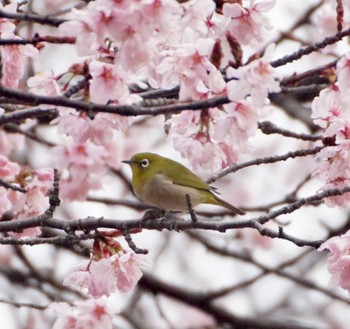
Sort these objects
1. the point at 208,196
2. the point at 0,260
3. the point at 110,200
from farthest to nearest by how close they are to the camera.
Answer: the point at 0,260
the point at 110,200
the point at 208,196

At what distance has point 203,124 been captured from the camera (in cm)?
314

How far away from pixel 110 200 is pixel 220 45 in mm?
3224

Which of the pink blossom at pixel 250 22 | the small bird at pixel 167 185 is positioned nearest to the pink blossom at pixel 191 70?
the pink blossom at pixel 250 22

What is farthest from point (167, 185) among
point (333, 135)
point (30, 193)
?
point (333, 135)

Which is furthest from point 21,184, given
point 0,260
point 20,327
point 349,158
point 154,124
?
point 154,124

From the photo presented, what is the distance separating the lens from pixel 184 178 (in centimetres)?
500

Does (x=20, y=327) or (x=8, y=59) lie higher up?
(x=8, y=59)

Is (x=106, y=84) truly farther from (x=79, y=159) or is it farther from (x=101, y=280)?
(x=101, y=280)

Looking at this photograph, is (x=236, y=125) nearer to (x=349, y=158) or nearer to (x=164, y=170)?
(x=349, y=158)

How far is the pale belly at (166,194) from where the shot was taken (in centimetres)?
474

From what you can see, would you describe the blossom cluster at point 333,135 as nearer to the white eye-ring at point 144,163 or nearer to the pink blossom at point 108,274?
the pink blossom at point 108,274

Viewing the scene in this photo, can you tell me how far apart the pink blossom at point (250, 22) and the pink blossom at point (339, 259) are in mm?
923

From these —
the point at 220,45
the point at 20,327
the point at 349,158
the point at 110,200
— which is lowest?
the point at 20,327

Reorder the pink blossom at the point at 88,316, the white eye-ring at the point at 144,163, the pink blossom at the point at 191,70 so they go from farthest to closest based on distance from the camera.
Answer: the white eye-ring at the point at 144,163, the pink blossom at the point at 88,316, the pink blossom at the point at 191,70
